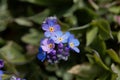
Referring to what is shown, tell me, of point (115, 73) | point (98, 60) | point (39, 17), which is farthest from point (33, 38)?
point (115, 73)

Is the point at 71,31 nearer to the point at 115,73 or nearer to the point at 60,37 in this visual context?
the point at 60,37

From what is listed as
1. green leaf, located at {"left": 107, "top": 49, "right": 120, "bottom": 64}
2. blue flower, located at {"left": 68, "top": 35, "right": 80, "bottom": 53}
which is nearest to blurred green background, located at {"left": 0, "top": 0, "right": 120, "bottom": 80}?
green leaf, located at {"left": 107, "top": 49, "right": 120, "bottom": 64}

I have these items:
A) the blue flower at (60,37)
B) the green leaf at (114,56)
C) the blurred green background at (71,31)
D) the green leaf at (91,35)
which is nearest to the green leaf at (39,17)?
the blurred green background at (71,31)

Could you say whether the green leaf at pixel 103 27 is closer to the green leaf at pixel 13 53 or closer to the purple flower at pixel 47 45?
the purple flower at pixel 47 45

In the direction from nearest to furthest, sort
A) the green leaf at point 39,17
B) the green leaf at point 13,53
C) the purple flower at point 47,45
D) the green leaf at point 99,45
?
the purple flower at point 47,45 → the green leaf at point 99,45 → the green leaf at point 13,53 → the green leaf at point 39,17

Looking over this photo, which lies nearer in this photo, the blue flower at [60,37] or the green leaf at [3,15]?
the blue flower at [60,37]

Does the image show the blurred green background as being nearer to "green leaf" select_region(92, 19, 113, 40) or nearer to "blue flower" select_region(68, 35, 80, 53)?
"green leaf" select_region(92, 19, 113, 40)

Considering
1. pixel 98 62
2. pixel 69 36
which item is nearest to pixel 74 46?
pixel 69 36
